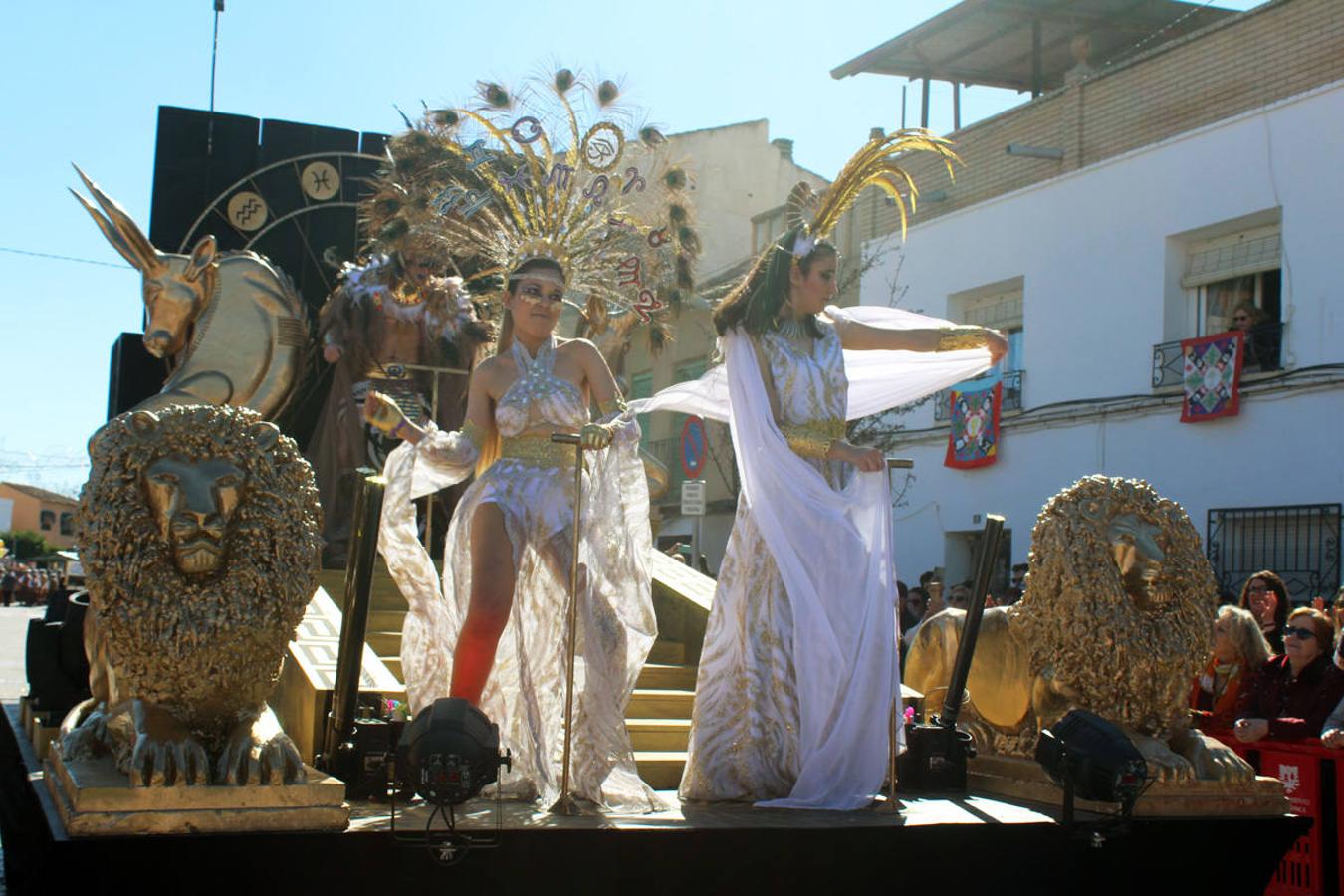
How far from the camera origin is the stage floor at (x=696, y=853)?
3816mm

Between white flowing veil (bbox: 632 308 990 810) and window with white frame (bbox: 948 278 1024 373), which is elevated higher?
window with white frame (bbox: 948 278 1024 373)

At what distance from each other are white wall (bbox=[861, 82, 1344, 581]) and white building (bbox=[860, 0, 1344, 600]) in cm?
2

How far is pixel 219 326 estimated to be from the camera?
7.17m

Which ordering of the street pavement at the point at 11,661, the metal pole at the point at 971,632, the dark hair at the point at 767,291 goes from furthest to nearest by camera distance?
the street pavement at the point at 11,661 → the metal pole at the point at 971,632 → the dark hair at the point at 767,291

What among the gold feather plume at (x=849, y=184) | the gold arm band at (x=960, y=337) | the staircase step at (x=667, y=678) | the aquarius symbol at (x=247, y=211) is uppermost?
the aquarius symbol at (x=247, y=211)

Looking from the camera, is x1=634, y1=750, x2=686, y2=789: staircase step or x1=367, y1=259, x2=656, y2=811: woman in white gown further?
x1=634, y1=750, x2=686, y2=789: staircase step

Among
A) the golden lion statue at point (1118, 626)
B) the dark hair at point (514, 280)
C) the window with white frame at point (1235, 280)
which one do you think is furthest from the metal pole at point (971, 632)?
the window with white frame at point (1235, 280)

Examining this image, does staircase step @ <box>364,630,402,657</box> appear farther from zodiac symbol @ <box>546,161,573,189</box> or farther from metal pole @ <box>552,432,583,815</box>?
zodiac symbol @ <box>546,161,573,189</box>

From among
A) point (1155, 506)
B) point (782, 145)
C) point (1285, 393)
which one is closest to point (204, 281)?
point (1155, 506)

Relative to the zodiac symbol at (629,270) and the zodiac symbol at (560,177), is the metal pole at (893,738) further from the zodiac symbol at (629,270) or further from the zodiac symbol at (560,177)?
the zodiac symbol at (560,177)

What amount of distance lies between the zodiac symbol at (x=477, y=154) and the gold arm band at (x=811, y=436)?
181 cm

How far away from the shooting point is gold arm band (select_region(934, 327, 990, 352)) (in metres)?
5.61

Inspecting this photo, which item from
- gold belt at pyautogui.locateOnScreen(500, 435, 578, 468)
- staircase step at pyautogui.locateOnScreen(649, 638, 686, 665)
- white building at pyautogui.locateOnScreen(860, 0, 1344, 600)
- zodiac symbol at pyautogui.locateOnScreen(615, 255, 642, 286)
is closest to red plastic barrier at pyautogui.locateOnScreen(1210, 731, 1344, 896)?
staircase step at pyautogui.locateOnScreen(649, 638, 686, 665)

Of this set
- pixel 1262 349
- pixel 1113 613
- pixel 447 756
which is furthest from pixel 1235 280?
pixel 447 756
